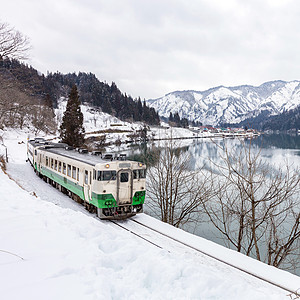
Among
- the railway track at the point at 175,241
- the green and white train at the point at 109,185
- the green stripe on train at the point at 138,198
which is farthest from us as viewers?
the green stripe on train at the point at 138,198

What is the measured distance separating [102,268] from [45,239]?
2.04 metres

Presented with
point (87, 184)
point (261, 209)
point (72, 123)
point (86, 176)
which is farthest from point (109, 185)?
point (72, 123)

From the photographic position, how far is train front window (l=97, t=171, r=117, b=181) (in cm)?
1218

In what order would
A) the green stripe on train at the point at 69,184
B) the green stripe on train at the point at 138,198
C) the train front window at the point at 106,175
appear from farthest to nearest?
the green stripe on train at the point at 69,184, the green stripe on train at the point at 138,198, the train front window at the point at 106,175

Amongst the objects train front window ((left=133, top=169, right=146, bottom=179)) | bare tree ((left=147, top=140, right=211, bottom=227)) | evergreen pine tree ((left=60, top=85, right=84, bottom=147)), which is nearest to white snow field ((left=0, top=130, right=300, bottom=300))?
train front window ((left=133, top=169, right=146, bottom=179))

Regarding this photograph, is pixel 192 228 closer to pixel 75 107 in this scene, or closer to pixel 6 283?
pixel 6 283

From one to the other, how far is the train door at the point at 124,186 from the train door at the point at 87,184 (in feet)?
5.03

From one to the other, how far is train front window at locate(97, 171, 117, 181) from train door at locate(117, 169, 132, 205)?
0.87 feet

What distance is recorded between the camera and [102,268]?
487cm

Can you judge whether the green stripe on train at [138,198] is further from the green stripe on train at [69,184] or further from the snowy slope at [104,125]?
the snowy slope at [104,125]

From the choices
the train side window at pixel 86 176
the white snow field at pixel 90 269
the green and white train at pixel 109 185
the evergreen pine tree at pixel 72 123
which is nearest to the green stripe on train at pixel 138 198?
the green and white train at pixel 109 185

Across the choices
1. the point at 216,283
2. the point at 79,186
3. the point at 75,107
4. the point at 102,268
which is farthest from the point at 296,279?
the point at 75,107

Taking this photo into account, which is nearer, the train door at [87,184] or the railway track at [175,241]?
the railway track at [175,241]

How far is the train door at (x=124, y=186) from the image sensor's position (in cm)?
1266
